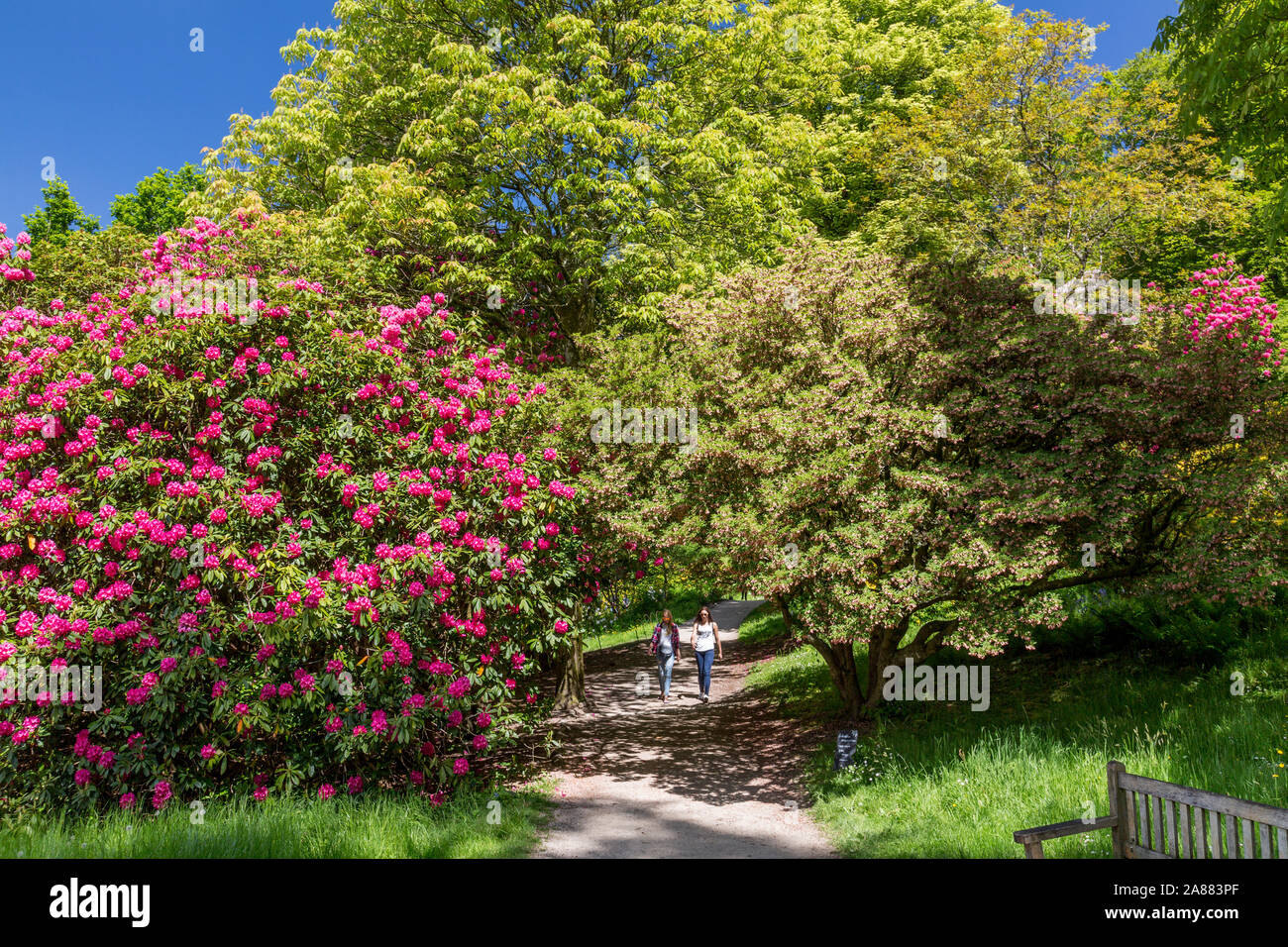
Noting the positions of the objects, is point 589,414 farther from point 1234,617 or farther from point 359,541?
point 1234,617

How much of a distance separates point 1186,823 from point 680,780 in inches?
252

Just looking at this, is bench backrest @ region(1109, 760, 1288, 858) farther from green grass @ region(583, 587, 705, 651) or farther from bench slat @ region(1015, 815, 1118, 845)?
green grass @ region(583, 587, 705, 651)

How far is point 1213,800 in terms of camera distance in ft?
14.8

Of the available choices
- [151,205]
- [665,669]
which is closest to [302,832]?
[665,669]

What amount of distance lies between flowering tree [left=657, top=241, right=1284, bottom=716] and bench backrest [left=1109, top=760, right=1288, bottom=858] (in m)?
2.85

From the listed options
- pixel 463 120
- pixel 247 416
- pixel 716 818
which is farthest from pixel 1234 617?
pixel 463 120

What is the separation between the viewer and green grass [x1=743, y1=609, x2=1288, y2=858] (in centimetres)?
678

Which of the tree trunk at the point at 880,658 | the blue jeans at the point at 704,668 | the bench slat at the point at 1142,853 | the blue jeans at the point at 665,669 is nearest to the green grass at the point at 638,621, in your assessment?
the blue jeans at the point at 665,669

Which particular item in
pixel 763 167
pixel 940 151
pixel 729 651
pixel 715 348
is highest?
pixel 940 151

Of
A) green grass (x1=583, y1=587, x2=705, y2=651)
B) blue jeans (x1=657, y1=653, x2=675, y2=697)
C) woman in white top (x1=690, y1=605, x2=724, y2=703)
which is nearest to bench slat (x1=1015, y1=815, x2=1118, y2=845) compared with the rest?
woman in white top (x1=690, y1=605, x2=724, y2=703)

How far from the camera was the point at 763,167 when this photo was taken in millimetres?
13828

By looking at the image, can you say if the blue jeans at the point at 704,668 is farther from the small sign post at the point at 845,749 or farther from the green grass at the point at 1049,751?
the small sign post at the point at 845,749

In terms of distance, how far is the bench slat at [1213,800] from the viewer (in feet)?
13.6

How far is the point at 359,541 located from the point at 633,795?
14.8 feet
